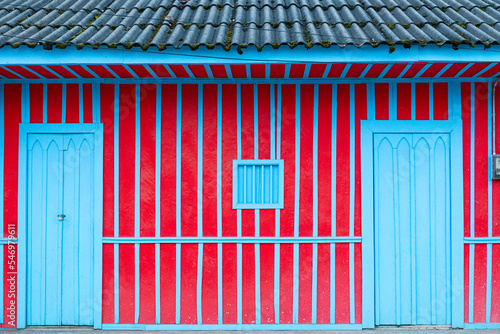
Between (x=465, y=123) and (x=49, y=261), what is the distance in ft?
15.8

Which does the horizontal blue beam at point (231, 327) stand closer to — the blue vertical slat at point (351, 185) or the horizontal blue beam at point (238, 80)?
the blue vertical slat at point (351, 185)

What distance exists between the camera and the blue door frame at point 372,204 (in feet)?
14.2

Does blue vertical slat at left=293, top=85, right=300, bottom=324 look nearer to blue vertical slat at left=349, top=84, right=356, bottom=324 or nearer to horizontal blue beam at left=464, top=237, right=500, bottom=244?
blue vertical slat at left=349, top=84, right=356, bottom=324

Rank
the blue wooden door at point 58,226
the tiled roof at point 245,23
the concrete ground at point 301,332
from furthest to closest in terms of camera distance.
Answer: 1. the blue wooden door at point 58,226
2. the concrete ground at point 301,332
3. the tiled roof at point 245,23

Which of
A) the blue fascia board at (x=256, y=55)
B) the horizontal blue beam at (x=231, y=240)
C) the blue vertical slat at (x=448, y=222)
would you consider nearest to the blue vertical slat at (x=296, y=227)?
the horizontal blue beam at (x=231, y=240)

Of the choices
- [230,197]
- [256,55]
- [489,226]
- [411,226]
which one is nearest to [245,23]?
[256,55]

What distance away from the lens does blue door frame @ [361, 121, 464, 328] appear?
4.33 m

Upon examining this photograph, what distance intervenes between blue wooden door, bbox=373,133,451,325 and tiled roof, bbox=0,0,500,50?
123 centimetres

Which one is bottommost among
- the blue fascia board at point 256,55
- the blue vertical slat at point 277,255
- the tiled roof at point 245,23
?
the blue vertical slat at point 277,255

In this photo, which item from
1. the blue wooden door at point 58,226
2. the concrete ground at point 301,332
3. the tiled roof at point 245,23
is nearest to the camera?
the tiled roof at point 245,23

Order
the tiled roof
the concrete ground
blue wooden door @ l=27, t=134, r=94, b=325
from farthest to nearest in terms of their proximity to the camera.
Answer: blue wooden door @ l=27, t=134, r=94, b=325
the concrete ground
the tiled roof

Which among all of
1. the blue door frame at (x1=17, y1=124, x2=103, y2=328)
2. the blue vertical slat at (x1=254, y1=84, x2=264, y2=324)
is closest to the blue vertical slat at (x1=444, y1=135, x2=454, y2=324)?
the blue vertical slat at (x1=254, y1=84, x2=264, y2=324)

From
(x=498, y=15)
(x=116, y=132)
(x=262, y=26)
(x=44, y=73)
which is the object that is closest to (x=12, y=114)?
(x=44, y=73)

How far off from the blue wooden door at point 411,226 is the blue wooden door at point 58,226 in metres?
3.22
